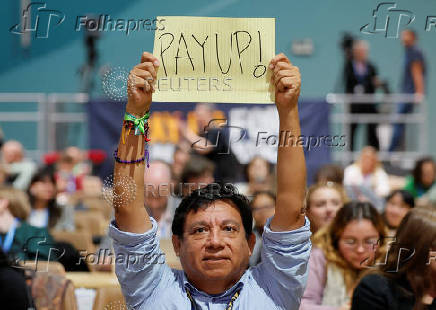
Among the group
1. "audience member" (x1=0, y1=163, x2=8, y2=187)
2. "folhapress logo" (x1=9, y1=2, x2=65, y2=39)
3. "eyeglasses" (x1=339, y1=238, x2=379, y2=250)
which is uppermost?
"folhapress logo" (x1=9, y1=2, x2=65, y2=39)

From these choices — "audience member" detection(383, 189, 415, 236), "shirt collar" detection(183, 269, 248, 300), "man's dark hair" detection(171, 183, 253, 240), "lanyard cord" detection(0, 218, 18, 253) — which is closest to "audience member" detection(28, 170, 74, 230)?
"lanyard cord" detection(0, 218, 18, 253)

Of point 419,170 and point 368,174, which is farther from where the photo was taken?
point 368,174

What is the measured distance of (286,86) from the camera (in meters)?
2.05

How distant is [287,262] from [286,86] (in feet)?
1.73

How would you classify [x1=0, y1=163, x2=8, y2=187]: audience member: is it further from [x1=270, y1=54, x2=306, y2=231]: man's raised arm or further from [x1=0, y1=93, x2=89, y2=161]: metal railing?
[x1=270, y1=54, x2=306, y2=231]: man's raised arm

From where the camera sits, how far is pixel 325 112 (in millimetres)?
7684

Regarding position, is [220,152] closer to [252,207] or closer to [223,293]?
[252,207]

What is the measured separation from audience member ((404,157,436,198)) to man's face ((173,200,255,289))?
462 cm

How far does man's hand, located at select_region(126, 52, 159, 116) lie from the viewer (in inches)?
80.6

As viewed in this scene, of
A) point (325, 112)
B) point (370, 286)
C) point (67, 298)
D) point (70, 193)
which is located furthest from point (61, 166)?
point (370, 286)

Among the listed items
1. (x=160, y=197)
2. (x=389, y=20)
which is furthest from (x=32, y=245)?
(x=389, y=20)

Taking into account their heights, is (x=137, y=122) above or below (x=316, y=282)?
above

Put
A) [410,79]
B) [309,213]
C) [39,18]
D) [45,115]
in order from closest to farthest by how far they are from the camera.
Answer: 1. [309,213]
2. [39,18]
3. [410,79]
4. [45,115]

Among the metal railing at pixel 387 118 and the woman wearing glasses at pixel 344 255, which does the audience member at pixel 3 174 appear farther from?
the woman wearing glasses at pixel 344 255
